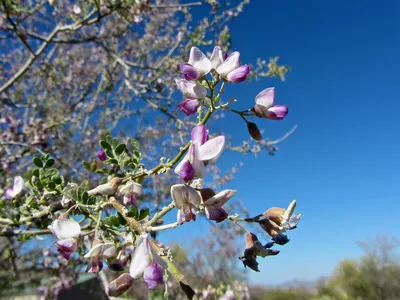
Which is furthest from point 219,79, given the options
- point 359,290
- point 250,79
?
point 359,290

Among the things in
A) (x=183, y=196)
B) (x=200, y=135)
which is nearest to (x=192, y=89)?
(x=200, y=135)

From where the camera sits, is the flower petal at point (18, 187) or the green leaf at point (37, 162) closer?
the green leaf at point (37, 162)

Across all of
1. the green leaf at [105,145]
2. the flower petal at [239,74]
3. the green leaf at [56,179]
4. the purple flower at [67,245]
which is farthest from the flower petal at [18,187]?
the flower petal at [239,74]

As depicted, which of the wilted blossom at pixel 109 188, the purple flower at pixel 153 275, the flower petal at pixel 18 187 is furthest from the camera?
the flower petal at pixel 18 187

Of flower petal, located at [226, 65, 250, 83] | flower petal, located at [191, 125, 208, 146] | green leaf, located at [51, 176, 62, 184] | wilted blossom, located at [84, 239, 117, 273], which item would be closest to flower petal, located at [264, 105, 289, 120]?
flower petal, located at [226, 65, 250, 83]

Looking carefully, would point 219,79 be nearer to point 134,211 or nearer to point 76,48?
point 134,211

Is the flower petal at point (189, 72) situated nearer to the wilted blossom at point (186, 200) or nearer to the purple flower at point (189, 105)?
the purple flower at point (189, 105)

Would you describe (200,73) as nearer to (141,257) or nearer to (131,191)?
(131,191)
